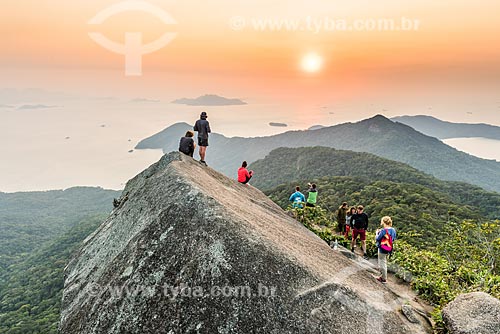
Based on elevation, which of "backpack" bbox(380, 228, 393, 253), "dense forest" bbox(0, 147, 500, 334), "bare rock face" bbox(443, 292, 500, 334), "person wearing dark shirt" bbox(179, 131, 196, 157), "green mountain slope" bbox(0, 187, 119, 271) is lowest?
"green mountain slope" bbox(0, 187, 119, 271)

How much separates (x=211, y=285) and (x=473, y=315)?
586cm

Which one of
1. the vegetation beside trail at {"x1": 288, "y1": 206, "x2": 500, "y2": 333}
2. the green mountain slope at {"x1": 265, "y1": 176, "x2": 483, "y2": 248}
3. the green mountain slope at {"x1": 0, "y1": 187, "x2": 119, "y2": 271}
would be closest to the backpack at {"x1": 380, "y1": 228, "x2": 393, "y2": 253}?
the vegetation beside trail at {"x1": 288, "y1": 206, "x2": 500, "y2": 333}

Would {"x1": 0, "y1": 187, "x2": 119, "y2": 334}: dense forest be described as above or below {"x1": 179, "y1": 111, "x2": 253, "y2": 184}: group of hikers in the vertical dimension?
below

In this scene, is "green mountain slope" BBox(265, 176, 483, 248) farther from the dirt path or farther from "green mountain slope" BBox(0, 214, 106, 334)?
"green mountain slope" BBox(0, 214, 106, 334)

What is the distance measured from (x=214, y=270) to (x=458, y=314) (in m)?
5.78

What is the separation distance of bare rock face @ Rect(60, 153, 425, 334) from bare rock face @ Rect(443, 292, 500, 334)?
2.48 ft

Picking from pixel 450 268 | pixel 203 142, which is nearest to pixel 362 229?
pixel 450 268

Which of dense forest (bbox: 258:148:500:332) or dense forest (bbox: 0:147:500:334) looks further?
dense forest (bbox: 0:147:500:334)

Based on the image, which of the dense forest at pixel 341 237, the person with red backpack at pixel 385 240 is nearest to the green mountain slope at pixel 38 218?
the dense forest at pixel 341 237

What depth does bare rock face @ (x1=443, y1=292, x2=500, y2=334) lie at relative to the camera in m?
6.20

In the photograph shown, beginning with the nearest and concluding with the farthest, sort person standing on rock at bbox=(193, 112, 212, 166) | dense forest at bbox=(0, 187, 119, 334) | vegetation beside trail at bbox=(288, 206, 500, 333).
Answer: vegetation beside trail at bbox=(288, 206, 500, 333)
person standing on rock at bbox=(193, 112, 212, 166)
dense forest at bbox=(0, 187, 119, 334)

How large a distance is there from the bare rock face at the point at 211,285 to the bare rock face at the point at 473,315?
76cm

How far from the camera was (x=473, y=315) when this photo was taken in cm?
660

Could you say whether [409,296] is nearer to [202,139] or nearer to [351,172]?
[202,139]
